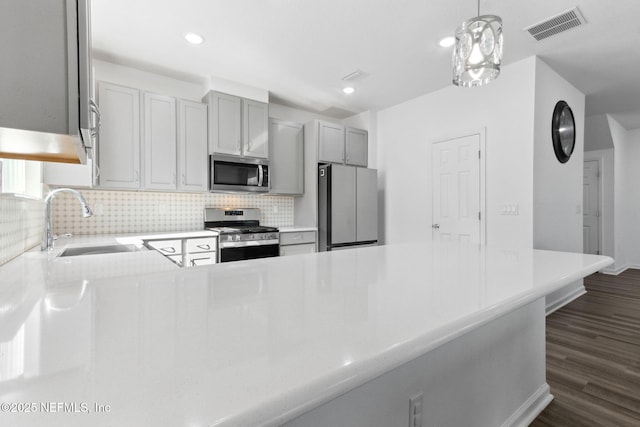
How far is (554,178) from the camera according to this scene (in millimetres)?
3408

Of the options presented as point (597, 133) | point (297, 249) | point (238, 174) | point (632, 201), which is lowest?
point (297, 249)

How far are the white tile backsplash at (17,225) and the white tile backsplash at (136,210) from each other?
0.97m

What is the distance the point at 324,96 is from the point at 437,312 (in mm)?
3838

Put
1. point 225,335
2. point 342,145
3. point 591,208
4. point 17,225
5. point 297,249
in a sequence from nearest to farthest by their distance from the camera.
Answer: point 225,335, point 17,225, point 297,249, point 342,145, point 591,208

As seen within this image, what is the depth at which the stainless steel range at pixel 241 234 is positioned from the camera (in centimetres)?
323

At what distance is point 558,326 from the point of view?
9.80 feet

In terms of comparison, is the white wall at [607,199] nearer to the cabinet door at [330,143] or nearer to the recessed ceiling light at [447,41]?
the recessed ceiling light at [447,41]

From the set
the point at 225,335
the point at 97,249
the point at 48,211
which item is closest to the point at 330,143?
the point at 97,249

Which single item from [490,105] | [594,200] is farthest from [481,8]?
[594,200]

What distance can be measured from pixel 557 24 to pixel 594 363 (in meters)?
2.64

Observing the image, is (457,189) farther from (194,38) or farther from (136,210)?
(136,210)

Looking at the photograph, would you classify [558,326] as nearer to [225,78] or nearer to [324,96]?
[324,96]

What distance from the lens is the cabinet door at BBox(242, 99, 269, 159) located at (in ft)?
11.9

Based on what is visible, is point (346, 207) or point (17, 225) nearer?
point (17, 225)
